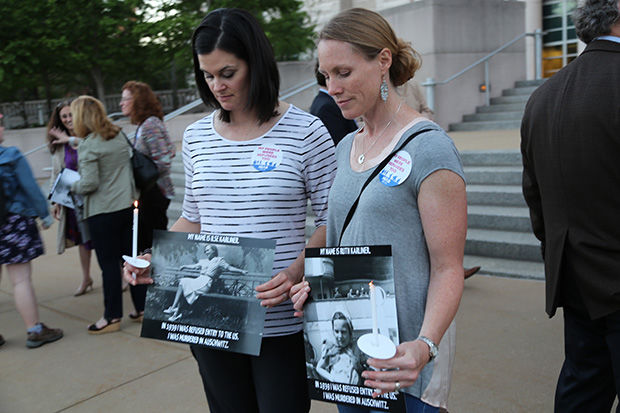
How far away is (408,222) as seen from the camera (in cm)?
164

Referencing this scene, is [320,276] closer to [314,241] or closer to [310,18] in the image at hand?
[314,241]

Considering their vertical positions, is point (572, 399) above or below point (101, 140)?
below

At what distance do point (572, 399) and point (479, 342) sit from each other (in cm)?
187

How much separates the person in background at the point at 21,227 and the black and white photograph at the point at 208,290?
3.14 meters

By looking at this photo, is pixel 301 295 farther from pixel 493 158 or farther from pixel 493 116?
pixel 493 116

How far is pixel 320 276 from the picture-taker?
161cm

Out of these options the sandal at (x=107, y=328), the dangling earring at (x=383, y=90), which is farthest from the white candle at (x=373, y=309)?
the sandal at (x=107, y=328)

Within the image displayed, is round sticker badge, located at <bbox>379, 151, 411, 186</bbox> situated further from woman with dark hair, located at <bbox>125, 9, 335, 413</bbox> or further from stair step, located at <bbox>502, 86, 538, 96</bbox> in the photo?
stair step, located at <bbox>502, 86, 538, 96</bbox>

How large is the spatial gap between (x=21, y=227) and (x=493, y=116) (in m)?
9.61

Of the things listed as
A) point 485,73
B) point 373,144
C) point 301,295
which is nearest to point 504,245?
point 373,144

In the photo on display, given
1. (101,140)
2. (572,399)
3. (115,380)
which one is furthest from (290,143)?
(101,140)

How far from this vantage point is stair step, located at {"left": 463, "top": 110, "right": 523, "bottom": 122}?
37.6ft

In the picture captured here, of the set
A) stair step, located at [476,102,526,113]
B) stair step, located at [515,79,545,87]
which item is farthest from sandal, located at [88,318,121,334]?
stair step, located at [515,79,545,87]

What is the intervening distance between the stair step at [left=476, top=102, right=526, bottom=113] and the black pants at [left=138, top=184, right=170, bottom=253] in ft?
27.8
